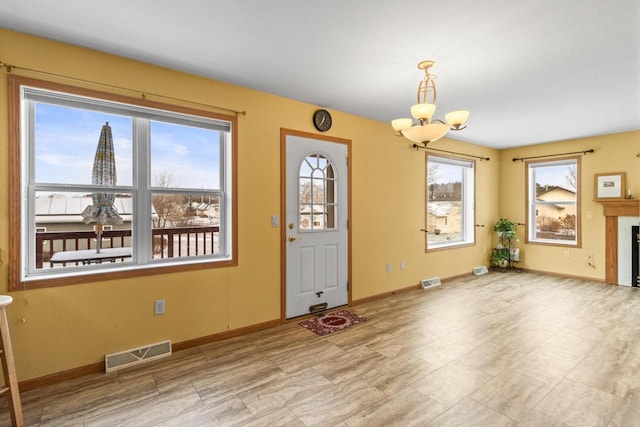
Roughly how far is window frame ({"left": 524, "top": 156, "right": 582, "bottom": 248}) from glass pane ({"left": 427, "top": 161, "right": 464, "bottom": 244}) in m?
1.39

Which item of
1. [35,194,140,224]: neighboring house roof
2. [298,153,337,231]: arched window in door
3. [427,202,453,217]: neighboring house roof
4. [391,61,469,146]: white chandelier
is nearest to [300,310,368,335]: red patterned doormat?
[298,153,337,231]: arched window in door

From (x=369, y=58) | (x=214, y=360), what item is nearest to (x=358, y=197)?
(x=369, y=58)

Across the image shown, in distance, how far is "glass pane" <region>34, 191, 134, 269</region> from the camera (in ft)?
8.18

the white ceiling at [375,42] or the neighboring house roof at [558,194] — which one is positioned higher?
the white ceiling at [375,42]

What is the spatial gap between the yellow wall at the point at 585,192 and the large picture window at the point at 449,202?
3.60 feet

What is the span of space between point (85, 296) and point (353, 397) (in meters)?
2.20

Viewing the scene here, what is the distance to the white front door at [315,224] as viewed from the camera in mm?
3664

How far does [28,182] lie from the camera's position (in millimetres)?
2361

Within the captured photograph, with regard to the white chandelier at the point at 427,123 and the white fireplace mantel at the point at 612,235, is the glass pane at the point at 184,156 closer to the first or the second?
the white chandelier at the point at 427,123

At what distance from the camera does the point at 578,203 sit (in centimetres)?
559

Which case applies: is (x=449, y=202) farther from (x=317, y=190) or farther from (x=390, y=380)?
(x=390, y=380)

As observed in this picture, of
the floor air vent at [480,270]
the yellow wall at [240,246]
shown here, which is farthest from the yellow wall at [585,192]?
the yellow wall at [240,246]

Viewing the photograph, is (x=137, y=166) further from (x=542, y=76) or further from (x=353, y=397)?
(x=542, y=76)

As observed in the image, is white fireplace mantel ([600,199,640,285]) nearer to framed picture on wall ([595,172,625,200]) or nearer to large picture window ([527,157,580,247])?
framed picture on wall ([595,172,625,200])
